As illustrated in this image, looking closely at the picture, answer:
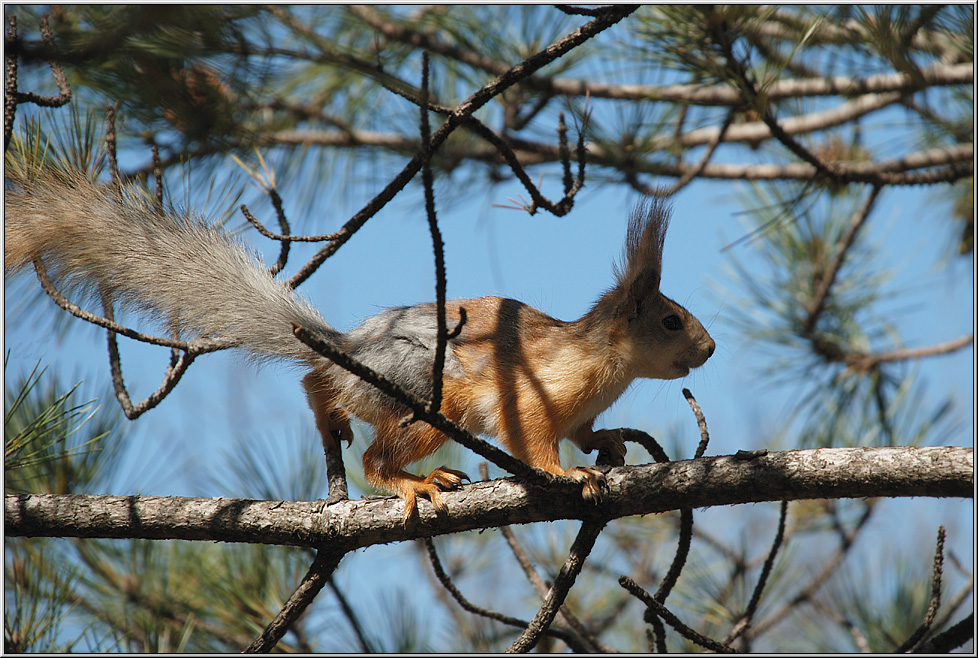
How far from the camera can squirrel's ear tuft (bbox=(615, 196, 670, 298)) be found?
2.12 meters

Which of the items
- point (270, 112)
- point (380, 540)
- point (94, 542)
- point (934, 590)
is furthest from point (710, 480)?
point (270, 112)

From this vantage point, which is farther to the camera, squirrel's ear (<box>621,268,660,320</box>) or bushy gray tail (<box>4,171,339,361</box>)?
squirrel's ear (<box>621,268,660,320</box>)

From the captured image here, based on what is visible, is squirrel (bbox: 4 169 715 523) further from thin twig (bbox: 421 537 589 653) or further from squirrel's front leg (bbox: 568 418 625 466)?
thin twig (bbox: 421 537 589 653)

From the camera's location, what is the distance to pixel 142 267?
2002 mm

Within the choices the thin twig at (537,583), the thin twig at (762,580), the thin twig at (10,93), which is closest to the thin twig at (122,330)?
the thin twig at (10,93)

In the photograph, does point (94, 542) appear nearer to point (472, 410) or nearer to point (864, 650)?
point (472, 410)

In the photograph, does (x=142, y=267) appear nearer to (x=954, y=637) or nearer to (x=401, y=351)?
(x=401, y=351)

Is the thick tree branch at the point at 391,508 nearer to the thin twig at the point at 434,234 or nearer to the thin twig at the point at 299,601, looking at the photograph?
the thin twig at the point at 299,601

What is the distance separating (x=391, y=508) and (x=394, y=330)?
536mm

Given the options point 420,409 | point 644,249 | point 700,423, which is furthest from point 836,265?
point 420,409

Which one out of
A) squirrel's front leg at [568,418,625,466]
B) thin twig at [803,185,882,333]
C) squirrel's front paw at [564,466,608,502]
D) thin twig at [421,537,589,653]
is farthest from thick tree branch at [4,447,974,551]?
thin twig at [803,185,882,333]

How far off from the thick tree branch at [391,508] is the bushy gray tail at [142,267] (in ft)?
Answer: 1.43

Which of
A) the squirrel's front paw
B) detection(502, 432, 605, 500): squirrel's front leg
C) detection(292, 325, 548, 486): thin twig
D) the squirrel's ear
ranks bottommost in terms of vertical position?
detection(292, 325, 548, 486): thin twig

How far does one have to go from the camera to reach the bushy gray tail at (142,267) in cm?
198
